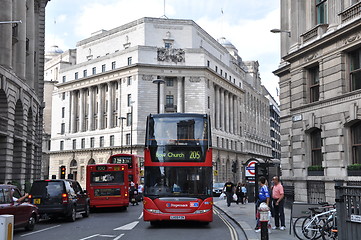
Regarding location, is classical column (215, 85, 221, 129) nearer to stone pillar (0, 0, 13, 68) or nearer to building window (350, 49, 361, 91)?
stone pillar (0, 0, 13, 68)

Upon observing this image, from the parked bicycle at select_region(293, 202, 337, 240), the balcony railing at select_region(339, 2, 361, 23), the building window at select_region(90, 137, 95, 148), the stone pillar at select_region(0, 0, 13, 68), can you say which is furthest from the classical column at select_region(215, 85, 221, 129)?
the parked bicycle at select_region(293, 202, 337, 240)

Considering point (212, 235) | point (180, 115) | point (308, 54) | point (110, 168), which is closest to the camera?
point (212, 235)

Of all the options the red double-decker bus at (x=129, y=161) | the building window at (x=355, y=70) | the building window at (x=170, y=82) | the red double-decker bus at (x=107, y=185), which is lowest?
the red double-decker bus at (x=107, y=185)

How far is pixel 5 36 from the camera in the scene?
105 ft

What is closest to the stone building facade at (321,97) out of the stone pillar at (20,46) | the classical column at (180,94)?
the stone pillar at (20,46)

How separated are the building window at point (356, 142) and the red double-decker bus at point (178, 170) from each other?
23.0ft

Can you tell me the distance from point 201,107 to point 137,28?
16.8 m

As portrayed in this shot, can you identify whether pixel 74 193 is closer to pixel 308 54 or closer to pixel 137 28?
pixel 308 54

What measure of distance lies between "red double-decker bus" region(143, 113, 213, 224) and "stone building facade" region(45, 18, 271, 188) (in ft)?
180

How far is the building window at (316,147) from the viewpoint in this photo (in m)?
23.6

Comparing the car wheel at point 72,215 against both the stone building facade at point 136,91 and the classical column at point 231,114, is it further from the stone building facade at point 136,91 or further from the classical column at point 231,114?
the classical column at point 231,114

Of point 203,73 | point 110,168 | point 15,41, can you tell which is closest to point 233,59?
point 203,73

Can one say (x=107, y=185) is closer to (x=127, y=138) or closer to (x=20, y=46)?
(x=20, y=46)

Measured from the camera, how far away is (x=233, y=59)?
10181cm
